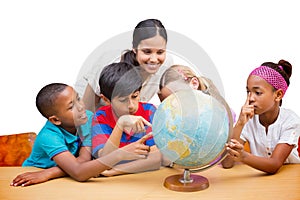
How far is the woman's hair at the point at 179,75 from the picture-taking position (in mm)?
2859

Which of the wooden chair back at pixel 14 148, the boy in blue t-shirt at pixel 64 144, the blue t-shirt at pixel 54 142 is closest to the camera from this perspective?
the boy in blue t-shirt at pixel 64 144

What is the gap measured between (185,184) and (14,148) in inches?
50.3

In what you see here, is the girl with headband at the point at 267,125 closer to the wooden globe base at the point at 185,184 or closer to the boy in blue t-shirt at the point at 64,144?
the wooden globe base at the point at 185,184

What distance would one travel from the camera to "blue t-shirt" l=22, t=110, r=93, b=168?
9.10 ft

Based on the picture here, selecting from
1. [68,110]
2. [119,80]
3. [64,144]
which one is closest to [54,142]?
[64,144]

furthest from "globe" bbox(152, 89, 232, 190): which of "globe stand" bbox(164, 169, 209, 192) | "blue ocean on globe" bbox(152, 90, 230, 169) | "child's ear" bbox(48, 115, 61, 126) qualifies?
"child's ear" bbox(48, 115, 61, 126)

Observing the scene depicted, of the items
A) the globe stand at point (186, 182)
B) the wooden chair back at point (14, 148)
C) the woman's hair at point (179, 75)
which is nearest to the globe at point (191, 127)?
the globe stand at point (186, 182)

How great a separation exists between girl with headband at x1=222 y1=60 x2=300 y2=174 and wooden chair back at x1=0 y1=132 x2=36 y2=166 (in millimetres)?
1269

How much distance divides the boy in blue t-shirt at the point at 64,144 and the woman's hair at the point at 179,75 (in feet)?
1.43

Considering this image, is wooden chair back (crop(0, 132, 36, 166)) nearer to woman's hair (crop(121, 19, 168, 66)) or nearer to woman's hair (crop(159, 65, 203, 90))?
woman's hair (crop(121, 19, 168, 66))

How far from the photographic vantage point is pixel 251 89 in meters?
2.87

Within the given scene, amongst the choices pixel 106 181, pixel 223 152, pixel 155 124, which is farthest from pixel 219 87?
pixel 106 181

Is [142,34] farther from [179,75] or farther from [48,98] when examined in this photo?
[48,98]

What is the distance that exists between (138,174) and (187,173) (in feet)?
1.03
